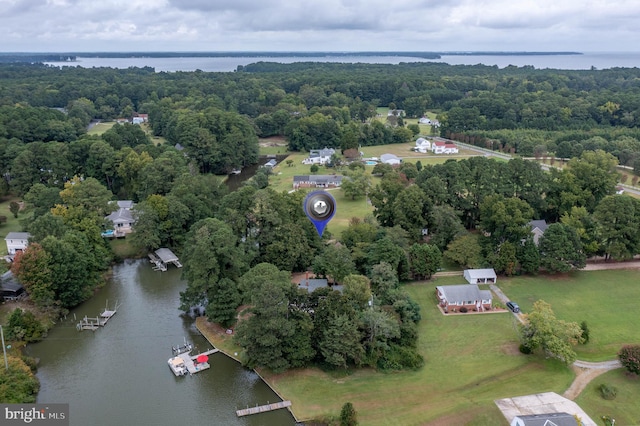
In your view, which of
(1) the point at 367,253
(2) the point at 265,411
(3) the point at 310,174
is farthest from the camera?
(3) the point at 310,174

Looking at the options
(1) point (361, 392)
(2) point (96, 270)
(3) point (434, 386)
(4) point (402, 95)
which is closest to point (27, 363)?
(2) point (96, 270)

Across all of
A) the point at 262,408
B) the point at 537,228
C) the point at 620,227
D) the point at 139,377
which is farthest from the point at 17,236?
the point at 620,227

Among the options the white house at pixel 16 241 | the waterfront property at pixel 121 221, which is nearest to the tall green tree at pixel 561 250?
the waterfront property at pixel 121 221

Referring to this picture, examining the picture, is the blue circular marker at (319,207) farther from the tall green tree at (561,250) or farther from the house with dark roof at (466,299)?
the tall green tree at (561,250)

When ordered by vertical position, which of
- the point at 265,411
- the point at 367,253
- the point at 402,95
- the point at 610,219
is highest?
the point at 402,95

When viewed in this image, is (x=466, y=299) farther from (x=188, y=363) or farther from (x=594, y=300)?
(x=188, y=363)

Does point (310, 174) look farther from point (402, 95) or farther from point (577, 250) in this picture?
point (402, 95)
